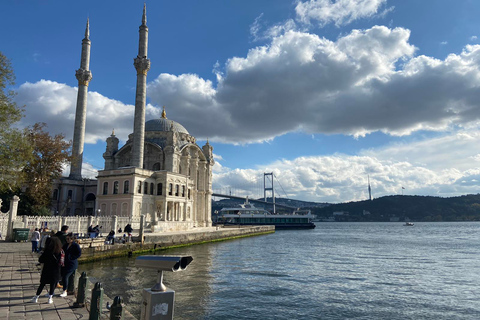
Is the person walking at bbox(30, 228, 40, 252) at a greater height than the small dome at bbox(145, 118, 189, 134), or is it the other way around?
the small dome at bbox(145, 118, 189, 134)

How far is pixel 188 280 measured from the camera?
51.8 feet

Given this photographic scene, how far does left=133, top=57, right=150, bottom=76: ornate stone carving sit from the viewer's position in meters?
42.2

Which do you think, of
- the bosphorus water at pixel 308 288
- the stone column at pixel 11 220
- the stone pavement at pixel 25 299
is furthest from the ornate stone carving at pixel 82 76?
the stone pavement at pixel 25 299

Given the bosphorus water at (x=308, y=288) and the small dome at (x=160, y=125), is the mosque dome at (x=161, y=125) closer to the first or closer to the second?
the small dome at (x=160, y=125)

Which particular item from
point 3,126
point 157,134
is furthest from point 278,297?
point 157,134

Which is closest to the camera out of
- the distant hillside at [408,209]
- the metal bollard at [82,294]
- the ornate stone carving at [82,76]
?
the metal bollard at [82,294]

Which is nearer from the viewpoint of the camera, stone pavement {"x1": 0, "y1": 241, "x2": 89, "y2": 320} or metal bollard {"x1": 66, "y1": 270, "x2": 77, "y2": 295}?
stone pavement {"x1": 0, "y1": 241, "x2": 89, "y2": 320}

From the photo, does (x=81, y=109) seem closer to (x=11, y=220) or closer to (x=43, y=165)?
(x=43, y=165)

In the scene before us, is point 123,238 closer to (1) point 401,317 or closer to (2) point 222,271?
(2) point 222,271

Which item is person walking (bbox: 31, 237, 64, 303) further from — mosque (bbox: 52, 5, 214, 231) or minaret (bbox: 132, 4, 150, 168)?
minaret (bbox: 132, 4, 150, 168)

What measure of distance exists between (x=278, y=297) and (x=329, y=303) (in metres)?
1.90

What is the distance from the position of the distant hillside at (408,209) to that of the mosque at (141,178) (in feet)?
410

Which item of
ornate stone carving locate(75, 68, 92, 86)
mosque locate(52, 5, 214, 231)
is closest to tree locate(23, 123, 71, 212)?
mosque locate(52, 5, 214, 231)

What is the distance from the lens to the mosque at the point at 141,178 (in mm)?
38656
